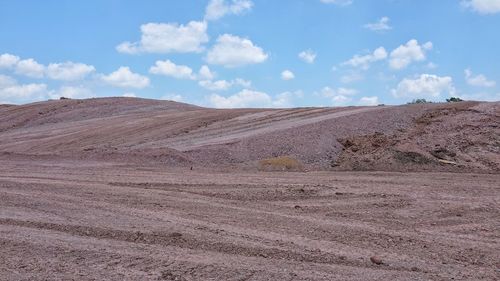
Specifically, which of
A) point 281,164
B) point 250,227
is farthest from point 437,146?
point 250,227

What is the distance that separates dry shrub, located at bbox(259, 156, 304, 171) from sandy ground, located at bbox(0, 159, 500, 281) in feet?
9.56

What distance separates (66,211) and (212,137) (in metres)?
15.7

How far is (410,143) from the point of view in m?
22.2

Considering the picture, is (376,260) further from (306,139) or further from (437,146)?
(306,139)

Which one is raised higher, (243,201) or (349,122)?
Answer: (349,122)

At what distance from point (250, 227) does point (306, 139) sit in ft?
45.3

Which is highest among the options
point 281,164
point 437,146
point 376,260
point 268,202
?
point 437,146

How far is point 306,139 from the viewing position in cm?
2422

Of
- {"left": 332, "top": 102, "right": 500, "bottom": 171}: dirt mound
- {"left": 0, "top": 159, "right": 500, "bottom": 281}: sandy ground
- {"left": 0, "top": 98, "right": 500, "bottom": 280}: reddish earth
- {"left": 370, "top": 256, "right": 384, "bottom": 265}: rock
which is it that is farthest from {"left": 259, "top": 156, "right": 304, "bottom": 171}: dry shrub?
{"left": 370, "top": 256, "right": 384, "bottom": 265}: rock

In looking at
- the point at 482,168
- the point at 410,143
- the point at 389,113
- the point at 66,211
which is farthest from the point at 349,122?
the point at 66,211

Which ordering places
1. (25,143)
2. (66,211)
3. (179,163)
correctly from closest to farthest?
(66,211) → (179,163) → (25,143)

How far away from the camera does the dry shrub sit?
20781 mm

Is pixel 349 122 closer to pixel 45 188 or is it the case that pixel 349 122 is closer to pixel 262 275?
pixel 45 188

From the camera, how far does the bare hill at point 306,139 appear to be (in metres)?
21.1
